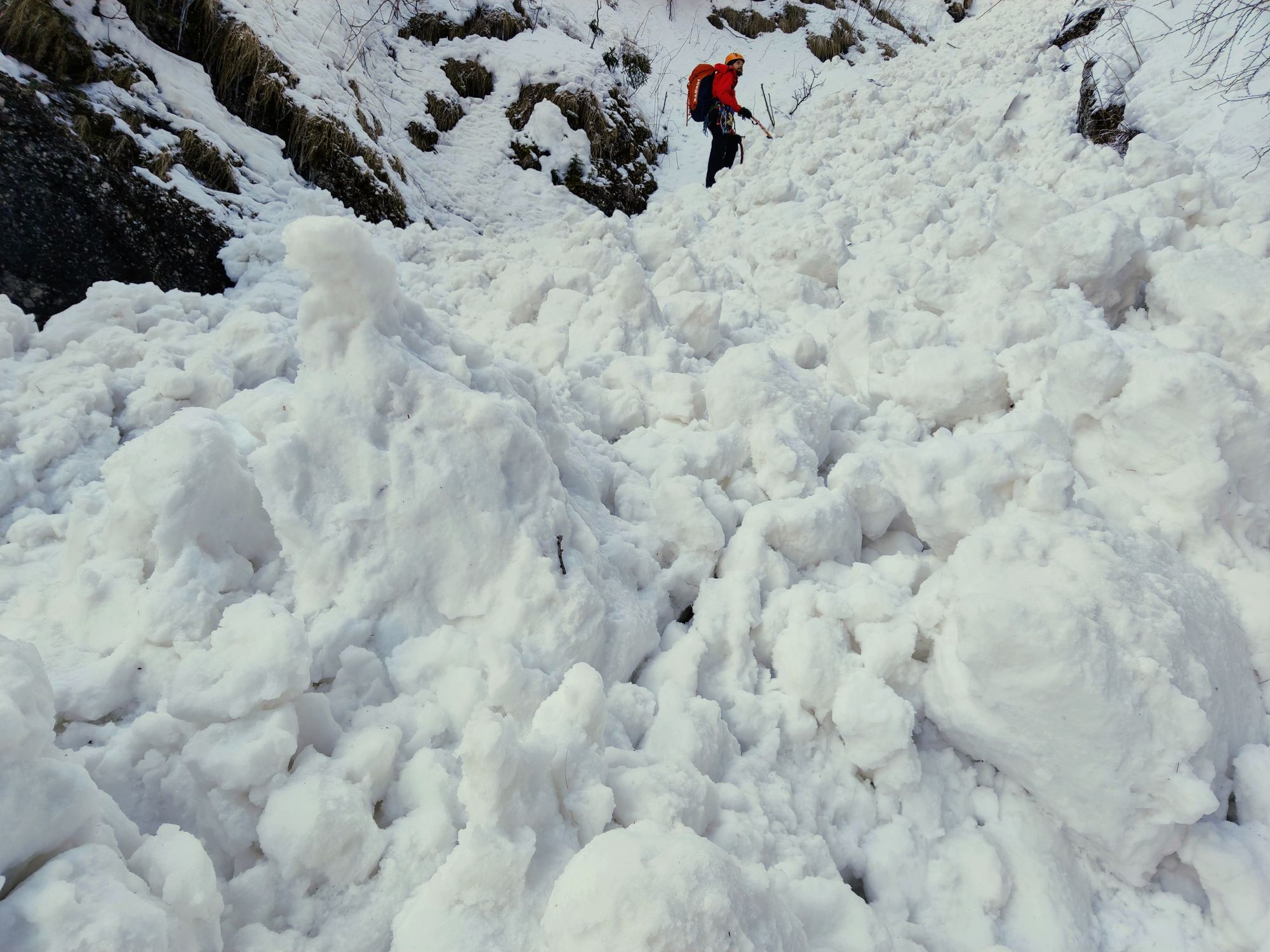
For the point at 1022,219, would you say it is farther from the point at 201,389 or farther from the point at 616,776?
the point at 201,389

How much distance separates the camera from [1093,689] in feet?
4.41

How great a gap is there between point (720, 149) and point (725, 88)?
58cm

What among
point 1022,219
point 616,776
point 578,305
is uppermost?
point 1022,219

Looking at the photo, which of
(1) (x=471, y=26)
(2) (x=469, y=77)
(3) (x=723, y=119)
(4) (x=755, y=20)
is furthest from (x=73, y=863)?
(4) (x=755, y=20)

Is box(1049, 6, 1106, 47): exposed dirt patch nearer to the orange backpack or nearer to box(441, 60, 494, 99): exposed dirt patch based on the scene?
the orange backpack

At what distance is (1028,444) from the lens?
6.27ft

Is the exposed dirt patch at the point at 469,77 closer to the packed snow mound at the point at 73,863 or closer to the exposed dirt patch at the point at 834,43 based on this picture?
the packed snow mound at the point at 73,863

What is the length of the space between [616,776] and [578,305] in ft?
7.81

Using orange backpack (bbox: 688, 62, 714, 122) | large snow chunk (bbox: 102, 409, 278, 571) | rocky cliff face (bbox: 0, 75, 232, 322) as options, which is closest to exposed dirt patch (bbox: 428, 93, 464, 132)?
orange backpack (bbox: 688, 62, 714, 122)

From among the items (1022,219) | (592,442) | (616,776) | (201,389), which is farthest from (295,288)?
(1022,219)

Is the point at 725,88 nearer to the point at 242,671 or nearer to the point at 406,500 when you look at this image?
the point at 406,500

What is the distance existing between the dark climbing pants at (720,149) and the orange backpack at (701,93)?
348mm

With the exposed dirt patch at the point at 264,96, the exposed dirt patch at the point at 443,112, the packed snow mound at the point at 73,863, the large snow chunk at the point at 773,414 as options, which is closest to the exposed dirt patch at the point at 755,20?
the exposed dirt patch at the point at 443,112

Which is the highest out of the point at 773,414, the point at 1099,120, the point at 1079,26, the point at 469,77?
the point at 1079,26
